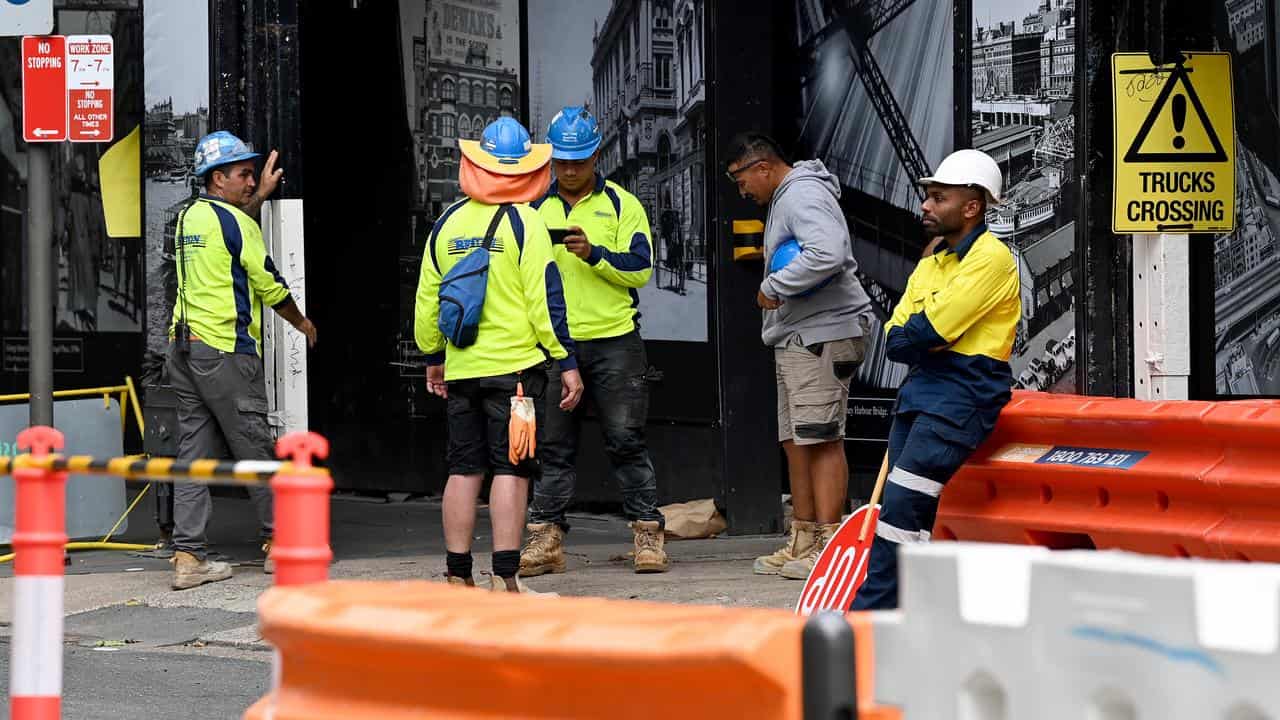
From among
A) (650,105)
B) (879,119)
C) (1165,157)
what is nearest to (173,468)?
(1165,157)

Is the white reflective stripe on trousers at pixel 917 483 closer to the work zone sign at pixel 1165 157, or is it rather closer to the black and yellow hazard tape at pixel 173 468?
the work zone sign at pixel 1165 157

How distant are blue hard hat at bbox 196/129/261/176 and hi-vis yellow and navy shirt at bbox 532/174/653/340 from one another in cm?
149

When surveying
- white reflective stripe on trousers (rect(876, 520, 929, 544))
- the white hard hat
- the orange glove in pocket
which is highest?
the white hard hat

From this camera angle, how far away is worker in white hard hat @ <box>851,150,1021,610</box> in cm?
661

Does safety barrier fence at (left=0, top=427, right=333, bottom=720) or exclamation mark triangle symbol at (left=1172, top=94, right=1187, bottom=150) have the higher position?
exclamation mark triangle symbol at (left=1172, top=94, right=1187, bottom=150)

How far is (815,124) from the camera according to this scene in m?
10.3

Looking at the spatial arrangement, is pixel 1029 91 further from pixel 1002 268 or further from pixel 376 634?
pixel 376 634

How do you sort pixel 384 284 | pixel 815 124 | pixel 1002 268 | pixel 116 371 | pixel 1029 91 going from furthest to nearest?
pixel 116 371 < pixel 384 284 < pixel 815 124 < pixel 1029 91 < pixel 1002 268

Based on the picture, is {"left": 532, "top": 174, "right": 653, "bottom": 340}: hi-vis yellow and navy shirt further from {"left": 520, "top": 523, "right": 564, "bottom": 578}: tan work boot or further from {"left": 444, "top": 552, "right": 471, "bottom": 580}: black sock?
{"left": 444, "top": 552, "right": 471, "bottom": 580}: black sock

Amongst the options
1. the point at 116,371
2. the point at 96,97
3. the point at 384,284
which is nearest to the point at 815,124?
the point at 384,284

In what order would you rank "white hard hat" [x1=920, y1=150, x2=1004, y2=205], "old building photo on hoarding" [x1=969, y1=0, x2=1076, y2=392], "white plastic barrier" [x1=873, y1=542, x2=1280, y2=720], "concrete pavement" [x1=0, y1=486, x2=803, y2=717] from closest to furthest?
"white plastic barrier" [x1=873, y1=542, x2=1280, y2=720] → "concrete pavement" [x1=0, y1=486, x2=803, y2=717] → "white hard hat" [x1=920, y1=150, x2=1004, y2=205] → "old building photo on hoarding" [x1=969, y1=0, x2=1076, y2=392]

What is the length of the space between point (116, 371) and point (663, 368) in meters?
4.36

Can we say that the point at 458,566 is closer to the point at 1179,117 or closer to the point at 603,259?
the point at 603,259

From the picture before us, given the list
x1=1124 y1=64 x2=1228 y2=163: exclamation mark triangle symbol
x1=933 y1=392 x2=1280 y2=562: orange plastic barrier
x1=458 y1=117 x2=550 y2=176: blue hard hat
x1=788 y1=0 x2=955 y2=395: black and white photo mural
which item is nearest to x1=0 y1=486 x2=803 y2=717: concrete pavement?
x1=933 y1=392 x2=1280 y2=562: orange plastic barrier
